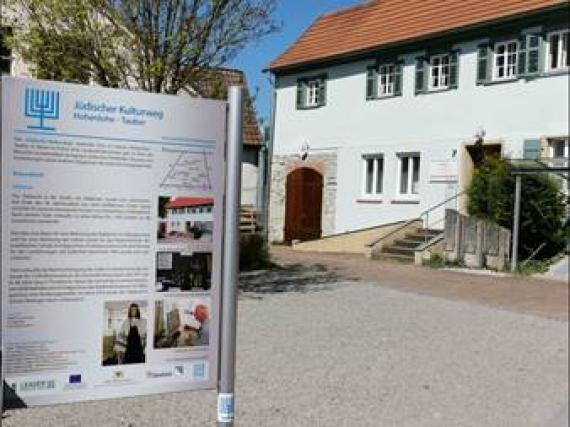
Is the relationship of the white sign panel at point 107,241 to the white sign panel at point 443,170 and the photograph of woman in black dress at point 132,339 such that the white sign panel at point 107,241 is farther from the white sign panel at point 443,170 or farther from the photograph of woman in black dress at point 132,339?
the white sign panel at point 443,170

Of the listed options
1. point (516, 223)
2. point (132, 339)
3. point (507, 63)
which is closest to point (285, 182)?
point (507, 63)

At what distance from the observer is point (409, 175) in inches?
191

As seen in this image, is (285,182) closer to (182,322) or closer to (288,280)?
(288,280)

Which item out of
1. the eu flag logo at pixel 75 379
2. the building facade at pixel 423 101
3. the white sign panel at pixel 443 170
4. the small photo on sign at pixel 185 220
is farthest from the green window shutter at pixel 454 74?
the eu flag logo at pixel 75 379

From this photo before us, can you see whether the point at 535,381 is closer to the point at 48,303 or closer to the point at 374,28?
the point at 48,303

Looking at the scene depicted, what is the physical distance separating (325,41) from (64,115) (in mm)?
6465

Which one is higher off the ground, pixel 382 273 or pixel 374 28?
pixel 374 28

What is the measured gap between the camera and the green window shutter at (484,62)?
4391 mm

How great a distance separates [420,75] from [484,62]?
594 millimetres

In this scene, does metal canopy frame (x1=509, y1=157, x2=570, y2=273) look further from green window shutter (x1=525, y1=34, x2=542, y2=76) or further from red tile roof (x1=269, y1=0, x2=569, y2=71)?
red tile roof (x1=269, y1=0, x2=569, y2=71)

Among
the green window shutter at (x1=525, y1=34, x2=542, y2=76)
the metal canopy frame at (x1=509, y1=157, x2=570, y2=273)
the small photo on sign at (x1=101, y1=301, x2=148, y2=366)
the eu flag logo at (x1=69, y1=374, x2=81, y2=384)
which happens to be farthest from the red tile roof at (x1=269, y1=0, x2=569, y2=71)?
the eu flag logo at (x1=69, y1=374, x2=81, y2=384)

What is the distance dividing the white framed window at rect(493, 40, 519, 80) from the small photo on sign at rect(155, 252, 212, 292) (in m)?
1.38

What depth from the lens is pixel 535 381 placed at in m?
4.28

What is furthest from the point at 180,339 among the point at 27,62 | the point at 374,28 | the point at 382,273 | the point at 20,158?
the point at 382,273
